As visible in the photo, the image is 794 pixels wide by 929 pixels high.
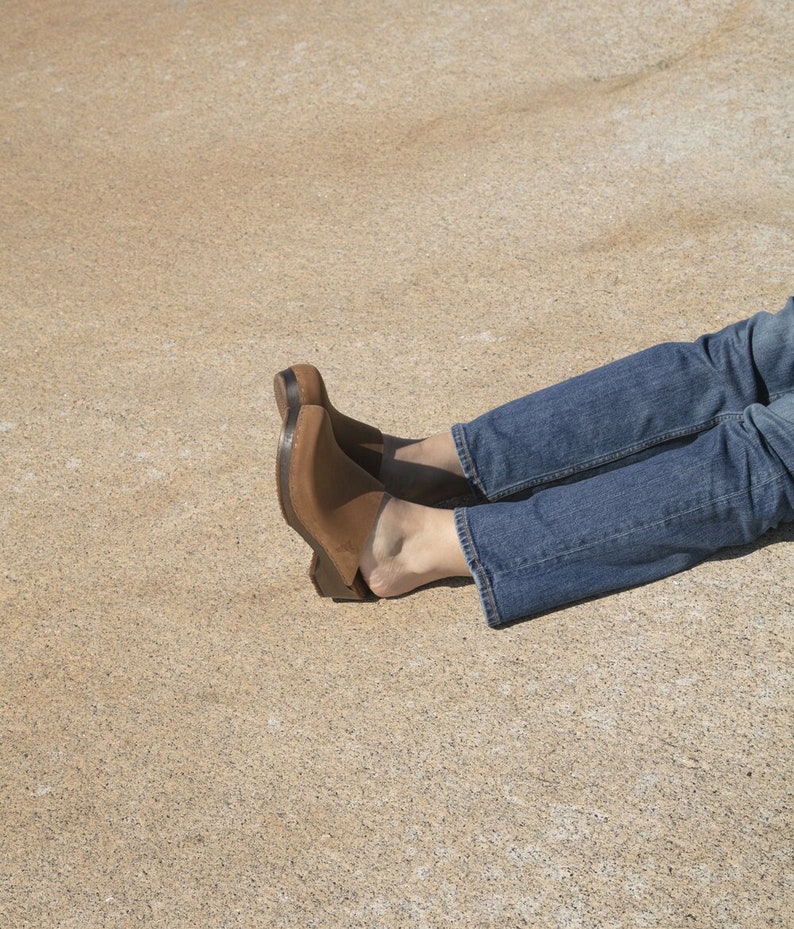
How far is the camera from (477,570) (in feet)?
5.79

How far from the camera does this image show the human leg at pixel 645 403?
6.15 ft

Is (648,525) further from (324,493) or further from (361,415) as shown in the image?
(361,415)

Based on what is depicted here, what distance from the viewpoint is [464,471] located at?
1.96 meters

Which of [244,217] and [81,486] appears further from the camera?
[244,217]

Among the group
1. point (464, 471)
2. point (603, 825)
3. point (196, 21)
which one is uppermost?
point (196, 21)

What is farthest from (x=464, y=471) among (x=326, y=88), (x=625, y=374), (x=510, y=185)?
(x=326, y=88)

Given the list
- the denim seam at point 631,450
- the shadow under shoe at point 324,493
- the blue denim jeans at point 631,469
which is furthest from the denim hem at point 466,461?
the shadow under shoe at point 324,493

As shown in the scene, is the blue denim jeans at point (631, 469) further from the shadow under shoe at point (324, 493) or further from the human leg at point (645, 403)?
the shadow under shoe at point (324, 493)

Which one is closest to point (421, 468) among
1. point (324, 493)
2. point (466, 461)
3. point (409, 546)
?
point (466, 461)

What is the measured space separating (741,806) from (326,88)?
2792 mm

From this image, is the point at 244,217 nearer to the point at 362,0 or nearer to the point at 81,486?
the point at 81,486

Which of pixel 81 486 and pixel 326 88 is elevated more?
pixel 326 88

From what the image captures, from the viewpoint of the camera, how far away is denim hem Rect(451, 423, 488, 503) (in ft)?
6.39

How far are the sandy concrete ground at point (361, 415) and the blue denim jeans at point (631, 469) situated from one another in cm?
12
